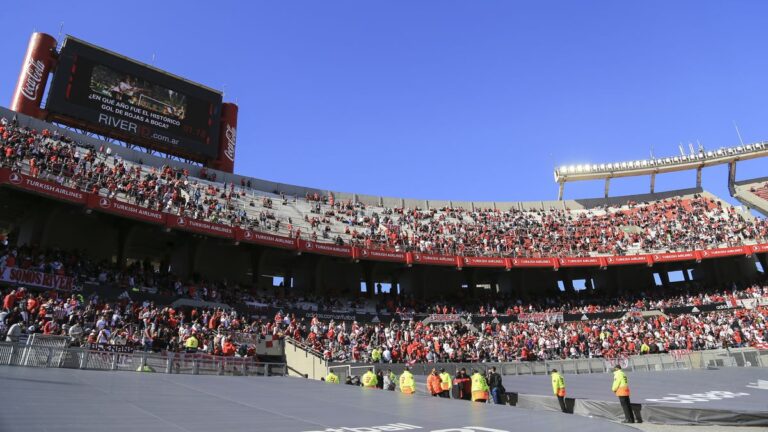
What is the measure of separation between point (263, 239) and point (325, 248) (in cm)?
467

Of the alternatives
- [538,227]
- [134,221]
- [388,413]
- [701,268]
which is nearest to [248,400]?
[388,413]

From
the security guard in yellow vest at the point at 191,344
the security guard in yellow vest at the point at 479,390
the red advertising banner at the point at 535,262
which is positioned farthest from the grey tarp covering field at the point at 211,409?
the red advertising banner at the point at 535,262

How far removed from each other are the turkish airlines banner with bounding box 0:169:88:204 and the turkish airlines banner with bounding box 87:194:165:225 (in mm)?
522

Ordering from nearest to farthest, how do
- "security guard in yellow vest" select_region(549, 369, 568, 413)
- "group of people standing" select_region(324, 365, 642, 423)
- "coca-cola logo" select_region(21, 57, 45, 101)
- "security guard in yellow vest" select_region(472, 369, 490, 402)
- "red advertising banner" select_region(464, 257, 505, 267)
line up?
1. "group of people standing" select_region(324, 365, 642, 423)
2. "security guard in yellow vest" select_region(549, 369, 568, 413)
3. "security guard in yellow vest" select_region(472, 369, 490, 402)
4. "coca-cola logo" select_region(21, 57, 45, 101)
5. "red advertising banner" select_region(464, 257, 505, 267)

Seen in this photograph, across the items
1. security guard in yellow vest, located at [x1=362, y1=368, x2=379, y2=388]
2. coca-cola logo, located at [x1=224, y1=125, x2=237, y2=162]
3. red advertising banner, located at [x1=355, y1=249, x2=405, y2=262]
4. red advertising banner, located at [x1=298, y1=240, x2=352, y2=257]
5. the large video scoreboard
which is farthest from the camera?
coca-cola logo, located at [x1=224, y1=125, x2=237, y2=162]

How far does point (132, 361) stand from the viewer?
614 inches

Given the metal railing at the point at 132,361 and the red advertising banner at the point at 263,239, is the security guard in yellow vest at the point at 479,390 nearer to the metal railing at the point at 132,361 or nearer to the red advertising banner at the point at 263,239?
the metal railing at the point at 132,361

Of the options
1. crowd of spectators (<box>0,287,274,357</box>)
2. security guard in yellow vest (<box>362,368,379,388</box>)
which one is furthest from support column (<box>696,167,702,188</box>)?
security guard in yellow vest (<box>362,368,379,388</box>)

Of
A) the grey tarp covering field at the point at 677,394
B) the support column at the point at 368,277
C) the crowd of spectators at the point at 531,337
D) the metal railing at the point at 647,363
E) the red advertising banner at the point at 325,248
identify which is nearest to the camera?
the grey tarp covering field at the point at 677,394

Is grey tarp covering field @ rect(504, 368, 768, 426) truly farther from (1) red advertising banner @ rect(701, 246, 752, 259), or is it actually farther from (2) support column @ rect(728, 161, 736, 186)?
(2) support column @ rect(728, 161, 736, 186)

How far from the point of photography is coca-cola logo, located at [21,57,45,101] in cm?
3556

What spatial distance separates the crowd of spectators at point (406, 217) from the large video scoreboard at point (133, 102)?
2.07 metres

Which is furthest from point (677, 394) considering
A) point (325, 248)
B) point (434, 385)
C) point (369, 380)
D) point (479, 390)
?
point (325, 248)

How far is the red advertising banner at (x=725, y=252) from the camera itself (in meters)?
42.4
